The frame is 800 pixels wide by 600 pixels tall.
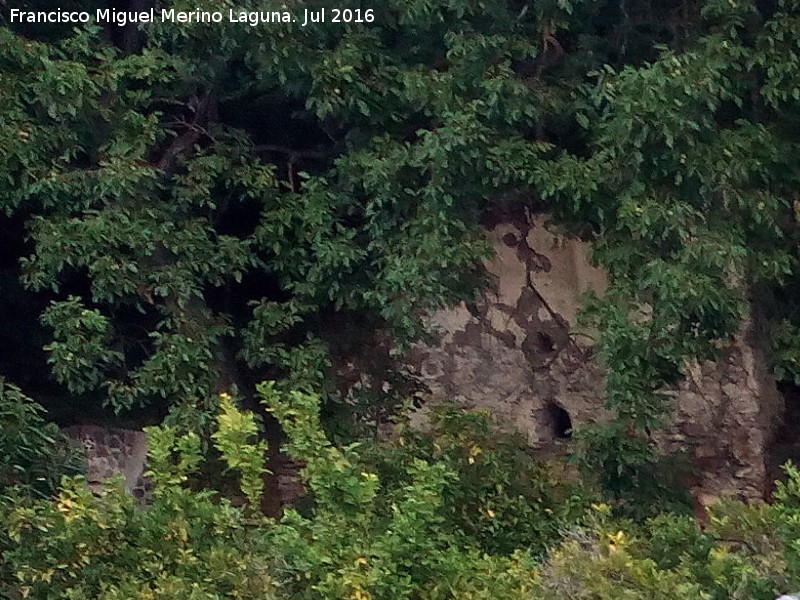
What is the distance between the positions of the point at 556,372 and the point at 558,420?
10.5 inches

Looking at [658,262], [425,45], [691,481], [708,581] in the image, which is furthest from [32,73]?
[691,481]

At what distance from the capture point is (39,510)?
9.79 ft

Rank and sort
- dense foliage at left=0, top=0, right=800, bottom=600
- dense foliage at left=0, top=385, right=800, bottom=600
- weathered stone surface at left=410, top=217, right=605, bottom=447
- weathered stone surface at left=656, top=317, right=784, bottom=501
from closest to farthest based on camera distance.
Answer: dense foliage at left=0, top=385, right=800, bottom=600 → dense foliage at left=0, top=0, right=800, bottom=600 → weathered stone surface at left=656, top=317, right=784, bottom=501 → weathered stone surface at left=410, top=217, right=605, bottom=447

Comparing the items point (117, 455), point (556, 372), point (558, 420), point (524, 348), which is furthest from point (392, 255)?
point (117, 455)

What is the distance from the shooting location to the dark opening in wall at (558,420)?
4402 millimetres

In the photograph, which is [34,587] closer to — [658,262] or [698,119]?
[658,262]

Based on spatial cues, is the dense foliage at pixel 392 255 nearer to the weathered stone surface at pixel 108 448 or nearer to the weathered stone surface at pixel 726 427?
the weathered stone surface at pixel 726 427

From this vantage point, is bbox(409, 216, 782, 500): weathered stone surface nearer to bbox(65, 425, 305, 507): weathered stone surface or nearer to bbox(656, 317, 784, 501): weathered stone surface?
bbox(656, 317, 784, 501): weathered stone surface

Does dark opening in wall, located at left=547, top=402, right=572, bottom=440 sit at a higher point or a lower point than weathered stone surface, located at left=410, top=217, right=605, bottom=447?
lower

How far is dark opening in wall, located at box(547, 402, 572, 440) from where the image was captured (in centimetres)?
440

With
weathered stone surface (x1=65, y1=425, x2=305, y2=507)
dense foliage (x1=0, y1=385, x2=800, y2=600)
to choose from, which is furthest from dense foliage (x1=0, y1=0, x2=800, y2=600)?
weathered stone surface (x1=65, y1=425, x2=305, y2=507)

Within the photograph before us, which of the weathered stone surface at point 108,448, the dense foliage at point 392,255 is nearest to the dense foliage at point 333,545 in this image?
the dense foliage at point 392,255

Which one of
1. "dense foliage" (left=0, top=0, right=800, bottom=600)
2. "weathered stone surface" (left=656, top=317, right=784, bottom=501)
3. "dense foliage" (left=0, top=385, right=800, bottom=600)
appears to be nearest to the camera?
"dense foliage" (left=0, top=385, right=800, bottom=600)

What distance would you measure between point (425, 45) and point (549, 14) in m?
0.53
